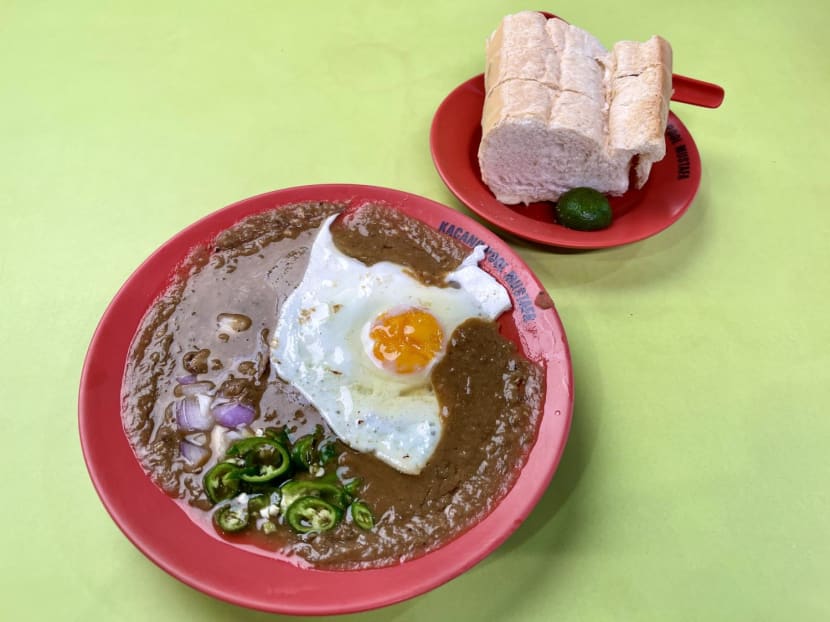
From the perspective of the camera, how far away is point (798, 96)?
3.05 m

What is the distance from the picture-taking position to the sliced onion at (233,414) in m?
1.95

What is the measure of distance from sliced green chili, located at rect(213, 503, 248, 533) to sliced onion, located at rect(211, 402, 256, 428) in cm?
27

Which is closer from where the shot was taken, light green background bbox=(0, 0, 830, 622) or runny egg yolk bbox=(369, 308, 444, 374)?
light green background bbox=(0, 0, 830, 622)

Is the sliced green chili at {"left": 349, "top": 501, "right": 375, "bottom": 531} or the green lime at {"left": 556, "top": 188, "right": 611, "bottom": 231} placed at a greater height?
the green lime at {"left": 556, "top": 188, "right": 611, "bottom": 231}

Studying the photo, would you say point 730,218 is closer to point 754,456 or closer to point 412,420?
point 754,456

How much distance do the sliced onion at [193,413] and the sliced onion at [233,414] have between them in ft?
0.09

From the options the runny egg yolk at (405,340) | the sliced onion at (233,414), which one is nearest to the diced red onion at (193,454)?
the sliced onion at (233,414)

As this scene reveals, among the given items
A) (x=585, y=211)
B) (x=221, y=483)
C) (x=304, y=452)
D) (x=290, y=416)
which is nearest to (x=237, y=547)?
(x=221, y=483)

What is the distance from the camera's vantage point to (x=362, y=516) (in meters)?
1.81

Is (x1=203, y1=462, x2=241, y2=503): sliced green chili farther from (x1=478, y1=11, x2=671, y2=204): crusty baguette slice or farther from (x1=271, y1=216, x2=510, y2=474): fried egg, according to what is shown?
(x1=478, y1=11, x2=671, y2=204): crusty baguette slice

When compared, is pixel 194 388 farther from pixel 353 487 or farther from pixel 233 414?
pixel 353 487

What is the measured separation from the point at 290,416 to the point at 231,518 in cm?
38

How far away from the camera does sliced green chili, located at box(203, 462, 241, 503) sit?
1.80 meters

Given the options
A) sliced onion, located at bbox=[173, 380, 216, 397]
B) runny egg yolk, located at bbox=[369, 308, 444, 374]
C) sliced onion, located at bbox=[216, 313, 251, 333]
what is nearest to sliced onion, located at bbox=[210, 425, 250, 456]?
sliced onion, located at bbox=[173, 380, 216, 397]
